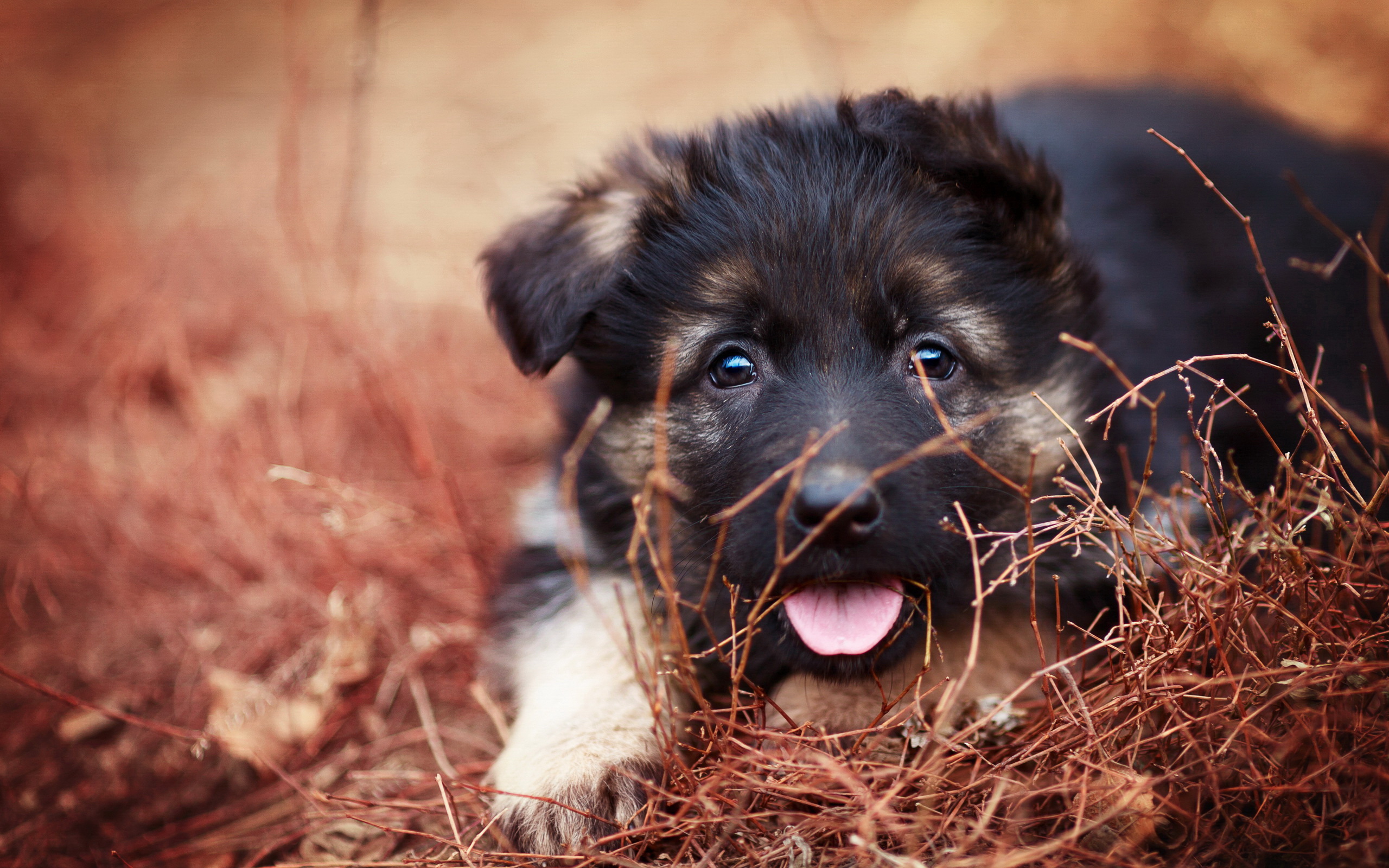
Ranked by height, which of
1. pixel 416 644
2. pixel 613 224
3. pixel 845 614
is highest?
pixel 613 224

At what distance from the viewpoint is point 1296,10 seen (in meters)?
6.26

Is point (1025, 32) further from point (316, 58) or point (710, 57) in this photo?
point (316, 58)

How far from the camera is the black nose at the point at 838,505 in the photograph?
2023mm

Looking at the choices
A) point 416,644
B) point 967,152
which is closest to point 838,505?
point 967,152

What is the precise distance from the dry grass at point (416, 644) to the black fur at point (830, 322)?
0.18 m

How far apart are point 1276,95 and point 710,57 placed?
12.0ft

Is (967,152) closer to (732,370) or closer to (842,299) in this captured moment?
(842,299)

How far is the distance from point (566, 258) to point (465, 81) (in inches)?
221

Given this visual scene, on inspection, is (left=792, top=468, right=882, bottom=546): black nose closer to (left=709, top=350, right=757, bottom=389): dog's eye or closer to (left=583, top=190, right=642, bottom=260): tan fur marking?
(left=709, top=350, right=757, bottom=389): dog's eye

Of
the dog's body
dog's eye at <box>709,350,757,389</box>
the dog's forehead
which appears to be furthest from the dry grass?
the dog's forehead

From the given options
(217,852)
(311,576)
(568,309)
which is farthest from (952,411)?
(311,576)

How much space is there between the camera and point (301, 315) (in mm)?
4992

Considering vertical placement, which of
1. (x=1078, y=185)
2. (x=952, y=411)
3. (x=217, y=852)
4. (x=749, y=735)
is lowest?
(x=217, y=852)

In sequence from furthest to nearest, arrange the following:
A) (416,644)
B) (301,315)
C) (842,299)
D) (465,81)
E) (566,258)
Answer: (465,81) → (301,315) → (416,644) → (566,258) → (842,299)
